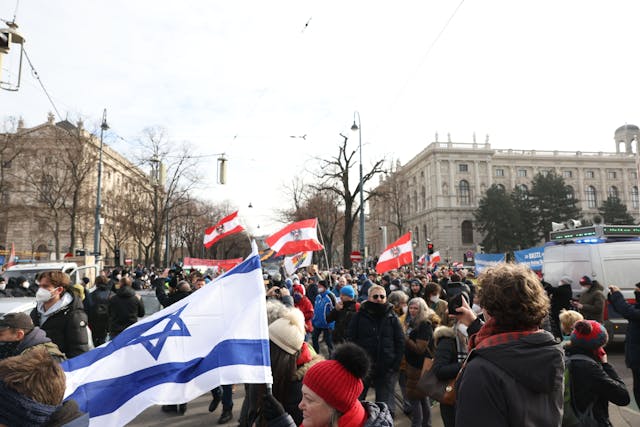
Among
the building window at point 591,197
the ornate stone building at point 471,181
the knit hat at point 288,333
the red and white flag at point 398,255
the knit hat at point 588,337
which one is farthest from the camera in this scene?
the building window at point 591,197

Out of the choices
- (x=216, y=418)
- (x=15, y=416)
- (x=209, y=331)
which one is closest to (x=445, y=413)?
(x=209, y=331)

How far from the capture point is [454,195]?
73312mm

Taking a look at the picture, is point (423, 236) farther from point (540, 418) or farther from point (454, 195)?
point (540, 418)

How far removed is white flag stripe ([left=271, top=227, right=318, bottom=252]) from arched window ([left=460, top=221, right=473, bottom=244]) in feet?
214

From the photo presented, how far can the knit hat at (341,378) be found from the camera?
2.22 m

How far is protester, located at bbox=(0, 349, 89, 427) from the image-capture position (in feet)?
6.26

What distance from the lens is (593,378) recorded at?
3.36m

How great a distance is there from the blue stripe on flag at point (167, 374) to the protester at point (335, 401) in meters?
0.56

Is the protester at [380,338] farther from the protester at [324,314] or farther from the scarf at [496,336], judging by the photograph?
the protester at [324,314]

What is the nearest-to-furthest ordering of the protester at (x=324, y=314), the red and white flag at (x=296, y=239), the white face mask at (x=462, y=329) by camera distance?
the white face mask at (x=462, y=329)
the protester at (x=324, y=314)
the red and white flag at (x=296, y=239)

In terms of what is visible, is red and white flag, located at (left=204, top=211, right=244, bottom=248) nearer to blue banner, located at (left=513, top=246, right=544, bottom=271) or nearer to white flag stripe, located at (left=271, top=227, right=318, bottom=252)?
white flag stripe, located at (left=271, top=227, right=318, bottom=252)

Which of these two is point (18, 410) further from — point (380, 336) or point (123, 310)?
point (123, 310)

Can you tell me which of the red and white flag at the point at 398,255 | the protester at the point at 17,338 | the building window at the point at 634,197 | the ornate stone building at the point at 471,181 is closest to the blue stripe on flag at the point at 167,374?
the protester at the point at 17,338

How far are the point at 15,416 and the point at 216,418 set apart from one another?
4799 mm
